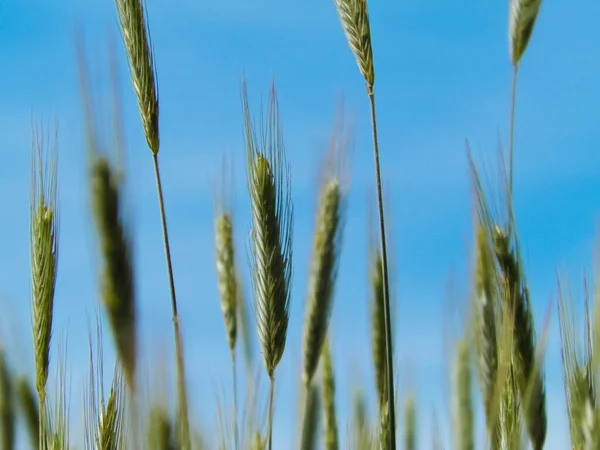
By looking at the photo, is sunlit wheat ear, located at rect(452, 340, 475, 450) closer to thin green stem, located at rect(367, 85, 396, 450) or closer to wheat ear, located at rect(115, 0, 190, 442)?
thin green stem, located at rect(367, 85, 396, 450)

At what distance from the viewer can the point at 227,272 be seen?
3389 mm

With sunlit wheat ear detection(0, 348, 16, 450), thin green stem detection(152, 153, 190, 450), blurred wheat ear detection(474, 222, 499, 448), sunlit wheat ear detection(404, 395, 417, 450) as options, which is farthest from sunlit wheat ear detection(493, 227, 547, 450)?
sunlit wheat ear detection(0, 348, 16, 450)

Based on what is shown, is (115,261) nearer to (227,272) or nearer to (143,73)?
(143,73)

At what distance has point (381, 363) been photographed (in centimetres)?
260

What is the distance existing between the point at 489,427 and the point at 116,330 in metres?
0.91

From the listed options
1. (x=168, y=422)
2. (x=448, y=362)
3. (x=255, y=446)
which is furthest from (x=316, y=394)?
(x=168, y=422)

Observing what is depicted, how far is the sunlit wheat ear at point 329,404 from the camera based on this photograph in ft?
10.3

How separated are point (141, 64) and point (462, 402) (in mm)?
1718

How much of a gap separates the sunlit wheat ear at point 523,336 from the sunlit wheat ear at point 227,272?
1.16 metres

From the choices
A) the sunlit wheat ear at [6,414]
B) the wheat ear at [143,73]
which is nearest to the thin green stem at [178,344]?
the wheat ear at [143,73]

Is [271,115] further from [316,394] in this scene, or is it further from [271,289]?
[316,394]

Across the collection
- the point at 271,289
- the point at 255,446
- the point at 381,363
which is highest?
the point at 271,289

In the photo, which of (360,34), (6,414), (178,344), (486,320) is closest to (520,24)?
(360,34)

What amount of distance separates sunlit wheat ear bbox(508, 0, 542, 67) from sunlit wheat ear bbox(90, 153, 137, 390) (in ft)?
4.48
